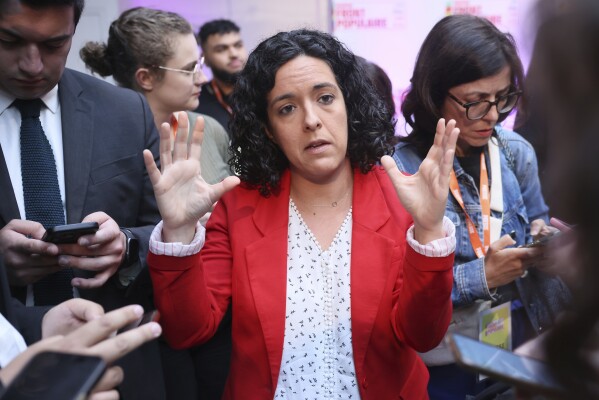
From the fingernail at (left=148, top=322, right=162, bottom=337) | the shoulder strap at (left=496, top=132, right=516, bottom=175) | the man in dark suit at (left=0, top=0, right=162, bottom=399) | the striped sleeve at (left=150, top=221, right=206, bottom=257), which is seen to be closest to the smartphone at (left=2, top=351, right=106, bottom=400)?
the fingernail at (left=148, top=322, right=162, bottom=337)

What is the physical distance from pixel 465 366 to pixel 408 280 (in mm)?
748

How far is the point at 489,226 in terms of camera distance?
8.77ft

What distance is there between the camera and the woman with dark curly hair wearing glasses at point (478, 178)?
2.53 meters

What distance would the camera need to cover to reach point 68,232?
2020 mm

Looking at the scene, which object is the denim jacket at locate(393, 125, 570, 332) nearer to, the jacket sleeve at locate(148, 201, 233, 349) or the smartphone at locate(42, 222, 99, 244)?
the jacket sleeve at locate(148, 201, 233, 349)

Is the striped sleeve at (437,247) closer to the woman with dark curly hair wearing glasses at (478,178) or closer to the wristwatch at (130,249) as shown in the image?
the woman with dark curly hair wearing glasses at (478,178)

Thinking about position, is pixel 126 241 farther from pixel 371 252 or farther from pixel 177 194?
pixel 371 252

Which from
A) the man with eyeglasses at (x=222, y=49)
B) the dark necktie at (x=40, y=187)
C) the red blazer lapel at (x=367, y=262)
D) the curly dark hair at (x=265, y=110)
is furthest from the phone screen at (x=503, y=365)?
the man with eyeglasses at (x=222, y=49)

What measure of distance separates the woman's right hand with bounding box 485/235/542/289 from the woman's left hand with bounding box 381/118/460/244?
0.58 meters

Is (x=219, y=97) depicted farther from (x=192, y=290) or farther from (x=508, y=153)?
(x=192, y=290)

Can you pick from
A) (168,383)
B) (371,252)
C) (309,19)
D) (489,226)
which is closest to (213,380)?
(168,383)

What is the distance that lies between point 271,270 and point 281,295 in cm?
9

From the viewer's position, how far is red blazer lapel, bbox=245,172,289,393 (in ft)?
6.82

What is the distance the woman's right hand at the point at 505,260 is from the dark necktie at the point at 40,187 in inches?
58.4
